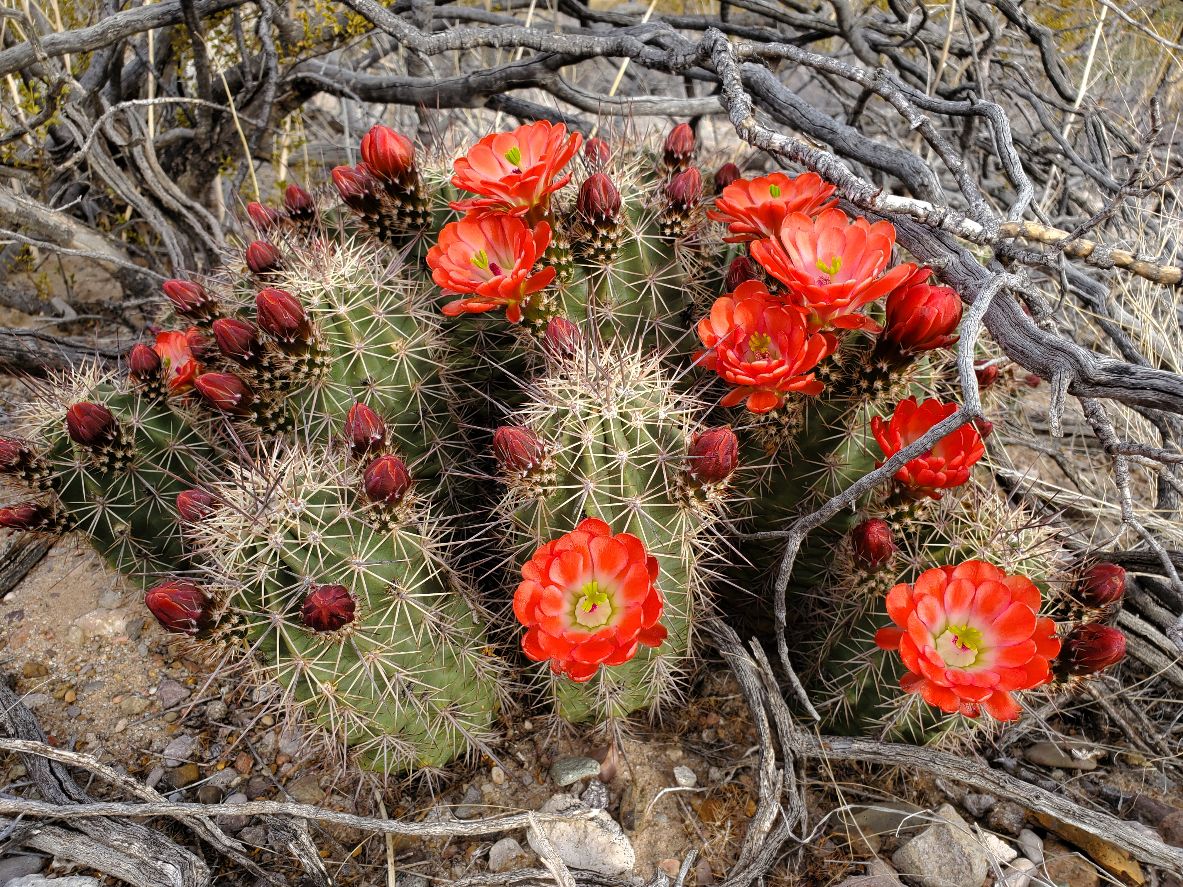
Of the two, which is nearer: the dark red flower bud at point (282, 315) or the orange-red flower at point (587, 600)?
the orange-red flower at point (587, 600)

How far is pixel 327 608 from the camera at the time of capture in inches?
55.4

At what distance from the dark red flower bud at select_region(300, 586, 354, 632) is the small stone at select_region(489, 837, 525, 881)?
2.12ft

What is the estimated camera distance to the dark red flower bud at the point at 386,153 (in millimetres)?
1799

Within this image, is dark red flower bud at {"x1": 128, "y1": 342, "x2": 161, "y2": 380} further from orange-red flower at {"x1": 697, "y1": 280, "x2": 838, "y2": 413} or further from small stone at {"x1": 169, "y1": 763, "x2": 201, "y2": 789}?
orange-red flower at {"x1": 697, "y1": 280, "x2": 838, "y2": 413}

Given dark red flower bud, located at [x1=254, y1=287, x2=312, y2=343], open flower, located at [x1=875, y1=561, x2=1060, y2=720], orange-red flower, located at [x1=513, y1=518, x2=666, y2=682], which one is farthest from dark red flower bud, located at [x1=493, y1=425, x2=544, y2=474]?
open flower, located at [x1=875, y1=561, x2=1060, y2=720]

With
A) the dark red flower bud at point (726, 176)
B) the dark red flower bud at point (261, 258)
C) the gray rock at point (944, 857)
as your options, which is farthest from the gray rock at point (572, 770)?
the dark red flower bud at point (726, 176)

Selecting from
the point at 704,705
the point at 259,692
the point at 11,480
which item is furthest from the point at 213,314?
the point at 704,705

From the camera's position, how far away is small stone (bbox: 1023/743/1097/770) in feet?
6.68

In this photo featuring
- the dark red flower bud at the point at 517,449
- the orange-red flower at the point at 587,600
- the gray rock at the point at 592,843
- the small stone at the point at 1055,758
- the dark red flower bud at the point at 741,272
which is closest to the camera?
the orange-red flower at the point at 587,600

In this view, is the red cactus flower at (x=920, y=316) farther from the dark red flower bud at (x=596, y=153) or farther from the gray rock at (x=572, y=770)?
the gray rock at (x=572, y=770)

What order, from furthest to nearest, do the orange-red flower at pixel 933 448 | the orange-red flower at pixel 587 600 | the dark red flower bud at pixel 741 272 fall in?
the dark red flower bud at pixel 741 272
the orange-red flower at pixel 933 448
the orange-red flower at pixel 587 600

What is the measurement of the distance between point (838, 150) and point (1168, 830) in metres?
1.82

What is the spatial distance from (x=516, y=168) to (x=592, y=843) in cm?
142

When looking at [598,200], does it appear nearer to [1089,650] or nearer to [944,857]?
[1089,650]
